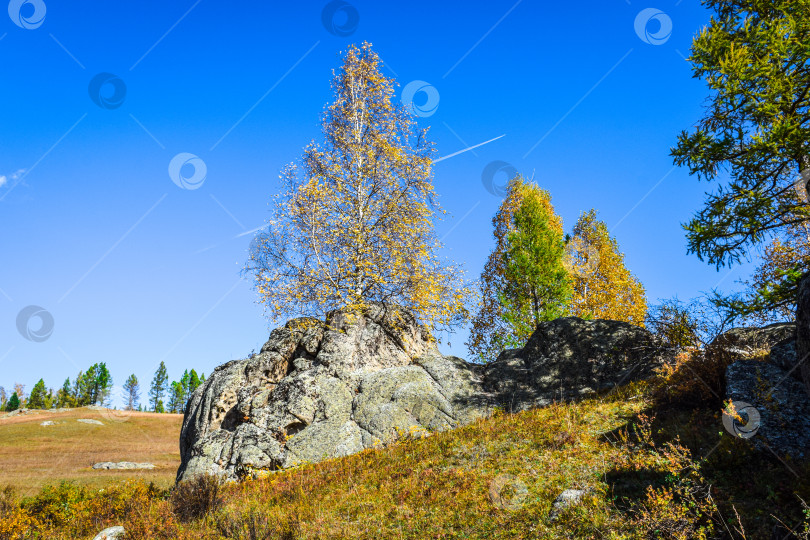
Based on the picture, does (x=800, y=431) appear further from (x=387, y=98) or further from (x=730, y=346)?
(x=387, y=98)

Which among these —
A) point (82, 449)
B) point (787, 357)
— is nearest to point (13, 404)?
point (82, 449)

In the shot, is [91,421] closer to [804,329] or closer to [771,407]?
[771,407]

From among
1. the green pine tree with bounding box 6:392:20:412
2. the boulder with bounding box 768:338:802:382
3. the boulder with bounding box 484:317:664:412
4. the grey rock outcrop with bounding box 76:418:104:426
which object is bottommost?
the boulder with bounding box 768:338:802:382

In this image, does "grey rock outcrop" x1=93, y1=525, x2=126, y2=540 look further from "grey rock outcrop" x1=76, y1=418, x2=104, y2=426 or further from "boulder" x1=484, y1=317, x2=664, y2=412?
"grey rock outcrop" x1=76, y1=418, x2=104, y2=426

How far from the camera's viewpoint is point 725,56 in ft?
35.3

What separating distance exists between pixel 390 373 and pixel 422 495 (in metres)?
6.87

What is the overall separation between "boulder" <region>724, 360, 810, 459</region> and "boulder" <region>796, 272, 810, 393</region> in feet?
1.28

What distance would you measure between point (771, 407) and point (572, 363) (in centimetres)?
648

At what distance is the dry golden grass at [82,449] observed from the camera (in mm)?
27312

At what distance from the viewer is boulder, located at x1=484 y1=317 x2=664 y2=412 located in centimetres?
1307

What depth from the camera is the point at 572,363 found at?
45.9 ft

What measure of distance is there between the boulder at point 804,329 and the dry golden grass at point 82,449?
2409cm

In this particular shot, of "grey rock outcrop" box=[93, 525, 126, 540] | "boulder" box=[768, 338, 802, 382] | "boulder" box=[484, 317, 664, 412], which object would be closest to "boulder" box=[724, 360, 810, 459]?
"boulder" box=[768, 338, 802, 382]

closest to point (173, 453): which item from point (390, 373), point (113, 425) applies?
point (113, 425)
